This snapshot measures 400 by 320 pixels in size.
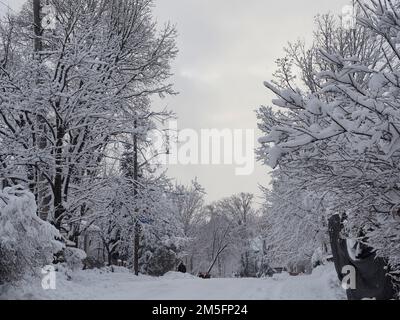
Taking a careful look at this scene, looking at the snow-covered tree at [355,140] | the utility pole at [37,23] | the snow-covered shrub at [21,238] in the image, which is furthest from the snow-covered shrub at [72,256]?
the snow-covered tree at [355,140]

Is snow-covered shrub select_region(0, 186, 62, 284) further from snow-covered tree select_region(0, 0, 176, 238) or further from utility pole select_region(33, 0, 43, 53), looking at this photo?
utility pole select_region(33, 0, 43, 53)

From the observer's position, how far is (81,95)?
13.9 metres

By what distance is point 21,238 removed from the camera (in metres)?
7.79

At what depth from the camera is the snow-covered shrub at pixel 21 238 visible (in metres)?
7.57

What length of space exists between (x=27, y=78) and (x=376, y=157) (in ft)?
34.5

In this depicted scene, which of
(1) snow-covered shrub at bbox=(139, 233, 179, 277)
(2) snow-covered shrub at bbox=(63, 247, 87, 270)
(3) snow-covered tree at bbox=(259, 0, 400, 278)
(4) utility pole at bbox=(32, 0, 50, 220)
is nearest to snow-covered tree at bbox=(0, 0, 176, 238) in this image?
(4) utility pole at bbox=(32, 0, 50, 220)

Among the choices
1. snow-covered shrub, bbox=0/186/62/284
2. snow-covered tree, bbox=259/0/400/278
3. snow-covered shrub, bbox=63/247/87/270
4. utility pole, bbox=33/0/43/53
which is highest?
utility pole, bbox=33/0/43/53

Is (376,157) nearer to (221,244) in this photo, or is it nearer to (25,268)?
(25,268)

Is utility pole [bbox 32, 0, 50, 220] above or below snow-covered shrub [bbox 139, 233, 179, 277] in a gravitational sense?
above

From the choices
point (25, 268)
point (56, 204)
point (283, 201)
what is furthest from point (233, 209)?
point (25, 268)

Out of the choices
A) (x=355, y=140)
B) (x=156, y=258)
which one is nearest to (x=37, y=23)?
(x=355, y=140)

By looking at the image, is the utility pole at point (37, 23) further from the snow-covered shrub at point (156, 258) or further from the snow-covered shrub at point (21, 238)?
the snow-covered shrub at point (156, 258)

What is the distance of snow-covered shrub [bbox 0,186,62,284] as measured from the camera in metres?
7.57
